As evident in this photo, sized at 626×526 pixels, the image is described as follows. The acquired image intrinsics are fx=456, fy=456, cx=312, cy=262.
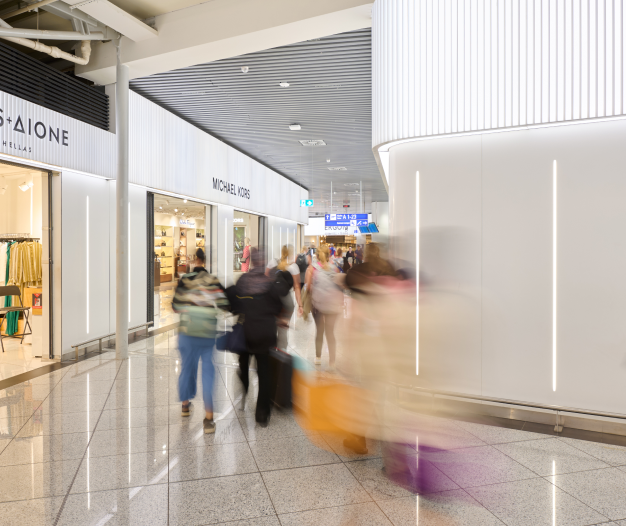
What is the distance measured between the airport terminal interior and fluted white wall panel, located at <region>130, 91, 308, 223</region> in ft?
2.90

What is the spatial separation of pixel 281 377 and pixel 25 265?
6513mm

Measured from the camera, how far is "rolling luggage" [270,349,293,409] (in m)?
4.09

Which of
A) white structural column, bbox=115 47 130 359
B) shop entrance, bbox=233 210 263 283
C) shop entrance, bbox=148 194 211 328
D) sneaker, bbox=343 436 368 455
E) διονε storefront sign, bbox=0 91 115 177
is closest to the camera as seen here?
sneaker, bbox=343 436 368 455

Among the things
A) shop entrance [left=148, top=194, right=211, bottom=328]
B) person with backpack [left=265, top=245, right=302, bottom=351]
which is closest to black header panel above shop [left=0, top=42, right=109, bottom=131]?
person with backpack [left=265, top=245, right=302, bottom=351]

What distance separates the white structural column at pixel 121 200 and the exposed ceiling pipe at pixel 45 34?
0.50 meters

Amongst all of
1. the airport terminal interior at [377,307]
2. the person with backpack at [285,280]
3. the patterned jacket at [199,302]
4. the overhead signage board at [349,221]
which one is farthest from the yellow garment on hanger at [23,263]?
the overhead signage board at [349,221]

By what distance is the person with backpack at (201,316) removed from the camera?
4.00 metres

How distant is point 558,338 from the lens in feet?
13.7

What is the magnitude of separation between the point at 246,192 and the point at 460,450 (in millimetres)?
10972

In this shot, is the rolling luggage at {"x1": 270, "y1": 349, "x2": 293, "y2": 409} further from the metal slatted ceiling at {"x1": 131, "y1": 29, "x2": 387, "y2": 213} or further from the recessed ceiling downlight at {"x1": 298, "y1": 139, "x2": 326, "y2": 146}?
the recessed ceiling downlight at {"x1": 298, "y1": 139, "x2": 326, "y2": 146}

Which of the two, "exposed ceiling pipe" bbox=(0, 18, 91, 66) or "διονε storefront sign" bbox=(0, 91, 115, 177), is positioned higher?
"exposed ceiling pipe" bbox=(0, 18, 91, 66)

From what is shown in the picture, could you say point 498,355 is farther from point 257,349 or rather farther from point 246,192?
point 246,192

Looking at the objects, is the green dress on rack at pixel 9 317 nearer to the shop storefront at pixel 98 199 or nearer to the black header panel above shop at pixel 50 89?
the shop storefront at pixel 98 199

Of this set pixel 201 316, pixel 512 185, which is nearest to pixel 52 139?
pixel 201 316
